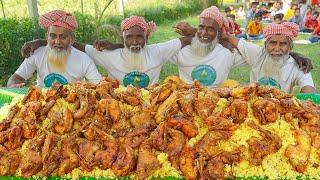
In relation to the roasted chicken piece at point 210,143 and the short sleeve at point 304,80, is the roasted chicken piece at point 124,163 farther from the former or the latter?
the short sleeve at point 304,80

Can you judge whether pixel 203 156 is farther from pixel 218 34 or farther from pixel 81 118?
pixel 218 34

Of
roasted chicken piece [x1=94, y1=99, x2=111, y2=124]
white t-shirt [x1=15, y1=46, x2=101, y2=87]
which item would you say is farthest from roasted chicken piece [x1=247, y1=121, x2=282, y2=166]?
white t-shirt [x1=15, y1=46, x2=101, y2=87]

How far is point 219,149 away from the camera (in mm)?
3320

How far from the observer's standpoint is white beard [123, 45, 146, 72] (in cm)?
570

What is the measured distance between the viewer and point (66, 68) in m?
5.65

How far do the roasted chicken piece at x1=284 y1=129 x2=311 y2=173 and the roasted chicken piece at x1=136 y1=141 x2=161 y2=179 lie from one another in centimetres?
99

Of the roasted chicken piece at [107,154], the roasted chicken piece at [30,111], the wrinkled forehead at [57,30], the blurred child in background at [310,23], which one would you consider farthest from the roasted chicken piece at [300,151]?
the blurred child in background at [310,23]

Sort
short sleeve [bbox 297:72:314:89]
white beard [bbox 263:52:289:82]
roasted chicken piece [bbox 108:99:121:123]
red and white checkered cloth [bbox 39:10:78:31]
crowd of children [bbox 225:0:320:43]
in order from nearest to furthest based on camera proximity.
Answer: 1. roasted chicken piece [bbox 108:99:121:123]
2. red and white checkered cloth [bbox 39:10:78:31]
3. short sleeve [bbox 297:72:314:89]
4. white beard [bbox 263:52:289:82]
5. crowd of children [bbox 225:0:320:43]

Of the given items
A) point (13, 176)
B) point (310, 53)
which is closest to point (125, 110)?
point (13, 176)

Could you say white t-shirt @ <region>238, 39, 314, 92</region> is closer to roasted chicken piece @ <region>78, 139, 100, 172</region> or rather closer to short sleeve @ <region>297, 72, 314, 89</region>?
short sleeve @ <region>297, 72, 314, 89</region>

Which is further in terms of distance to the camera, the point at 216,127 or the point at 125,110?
the point at 125,110

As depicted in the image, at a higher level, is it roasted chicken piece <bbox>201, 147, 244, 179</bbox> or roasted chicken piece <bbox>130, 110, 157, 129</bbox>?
roasted chicken piece <bbox>130, 110, 157, 129</bbox>

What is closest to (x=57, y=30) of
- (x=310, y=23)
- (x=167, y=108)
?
(x=167, y=108)

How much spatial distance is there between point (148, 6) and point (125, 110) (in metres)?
17.9
